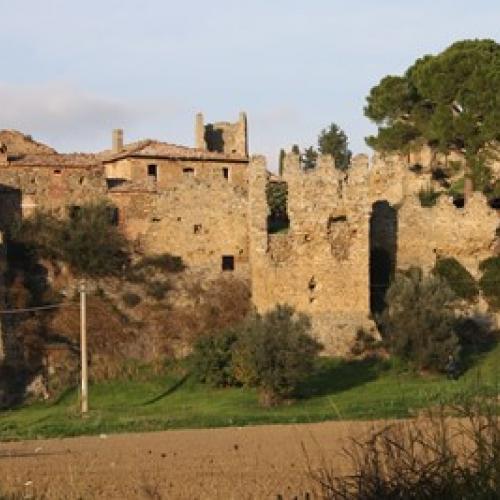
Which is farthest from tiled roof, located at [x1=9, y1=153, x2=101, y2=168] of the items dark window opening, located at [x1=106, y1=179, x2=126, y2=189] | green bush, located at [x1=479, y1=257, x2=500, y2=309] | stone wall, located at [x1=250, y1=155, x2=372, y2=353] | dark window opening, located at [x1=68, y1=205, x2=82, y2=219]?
green bush, located at [x1=479, y1=257, x2=500, y2=309]

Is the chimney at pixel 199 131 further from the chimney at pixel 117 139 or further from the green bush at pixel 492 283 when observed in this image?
the green bush at pixel 492 283

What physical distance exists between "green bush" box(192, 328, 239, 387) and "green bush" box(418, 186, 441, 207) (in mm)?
10833

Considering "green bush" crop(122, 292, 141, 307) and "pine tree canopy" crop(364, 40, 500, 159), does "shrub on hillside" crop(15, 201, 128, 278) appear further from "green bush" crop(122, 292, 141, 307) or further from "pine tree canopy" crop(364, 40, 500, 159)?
"pine tree canopy" crop(364, 40, 500, 159)

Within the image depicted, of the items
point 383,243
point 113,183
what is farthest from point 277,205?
point 113,183

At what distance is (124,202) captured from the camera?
40.4 m

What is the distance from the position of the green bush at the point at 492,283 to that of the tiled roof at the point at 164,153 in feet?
46.6

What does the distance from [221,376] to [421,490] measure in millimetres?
27635

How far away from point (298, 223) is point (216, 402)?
25.2ft

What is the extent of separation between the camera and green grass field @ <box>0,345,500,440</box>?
2927 cm

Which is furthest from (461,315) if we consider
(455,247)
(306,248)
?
(306,248)

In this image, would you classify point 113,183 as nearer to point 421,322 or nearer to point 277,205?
point 277,205

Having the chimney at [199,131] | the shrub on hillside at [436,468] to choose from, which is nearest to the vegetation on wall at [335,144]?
the chimney at [199,131]

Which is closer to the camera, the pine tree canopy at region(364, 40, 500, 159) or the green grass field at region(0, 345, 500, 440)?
the green grass field at region(0, 345, 500, 440)

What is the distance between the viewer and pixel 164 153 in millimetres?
48250
